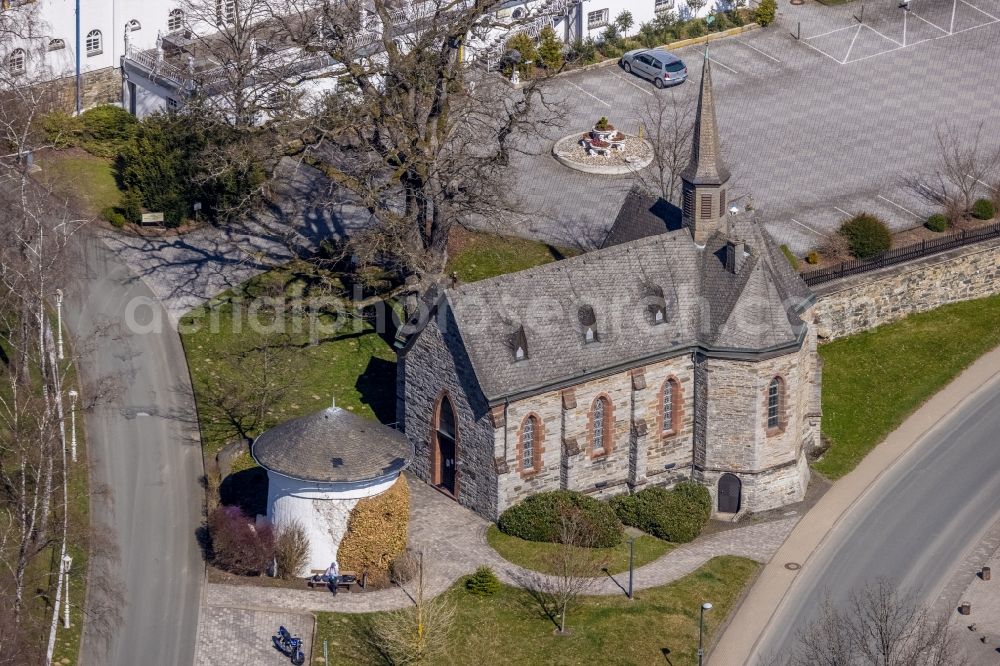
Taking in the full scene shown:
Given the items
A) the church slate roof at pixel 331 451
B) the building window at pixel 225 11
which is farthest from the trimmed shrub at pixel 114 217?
the church slate roof at pixel 331 451

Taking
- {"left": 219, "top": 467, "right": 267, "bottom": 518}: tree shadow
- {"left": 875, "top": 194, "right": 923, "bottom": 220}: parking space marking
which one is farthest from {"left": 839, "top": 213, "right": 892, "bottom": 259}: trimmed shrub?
{"left": 219, "top": 467, "right": 267, "bottom": 518}: tree shadow

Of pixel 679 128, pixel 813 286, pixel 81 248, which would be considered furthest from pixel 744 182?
pixel 81 248

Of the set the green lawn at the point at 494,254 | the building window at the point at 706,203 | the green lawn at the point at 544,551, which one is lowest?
the green lawn at the point at 544,551

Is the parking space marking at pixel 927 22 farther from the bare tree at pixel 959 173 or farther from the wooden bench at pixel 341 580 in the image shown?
the wooden bench at pixel 341 580

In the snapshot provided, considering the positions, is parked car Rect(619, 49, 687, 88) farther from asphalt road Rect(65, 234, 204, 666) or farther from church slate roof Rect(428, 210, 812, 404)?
asphalt road Rect(65, 234, 204, 666)

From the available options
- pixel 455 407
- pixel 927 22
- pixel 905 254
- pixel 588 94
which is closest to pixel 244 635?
pixel 455 407

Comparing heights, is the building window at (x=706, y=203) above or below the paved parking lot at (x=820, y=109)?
above
